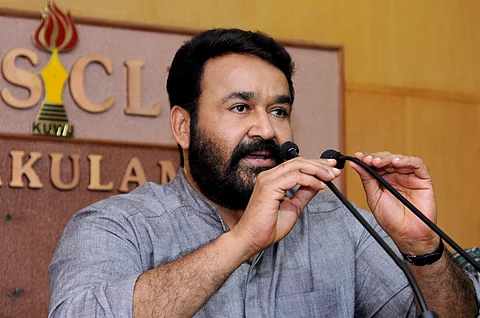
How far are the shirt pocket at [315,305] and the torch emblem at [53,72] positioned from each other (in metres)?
0.97

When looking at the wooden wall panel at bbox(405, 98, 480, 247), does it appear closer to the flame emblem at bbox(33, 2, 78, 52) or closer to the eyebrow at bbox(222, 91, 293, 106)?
the eyebrow at bbox(222, 91, 293, 106)

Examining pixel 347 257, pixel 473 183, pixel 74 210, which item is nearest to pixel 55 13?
pixel 74 210

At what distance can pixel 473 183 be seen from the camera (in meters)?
3.50

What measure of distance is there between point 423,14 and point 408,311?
151cm

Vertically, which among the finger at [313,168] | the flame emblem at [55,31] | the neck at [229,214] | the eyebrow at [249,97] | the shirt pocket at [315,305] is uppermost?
the flame emblem at [55,31]

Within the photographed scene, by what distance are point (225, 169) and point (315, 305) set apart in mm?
413

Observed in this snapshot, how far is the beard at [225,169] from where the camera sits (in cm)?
237

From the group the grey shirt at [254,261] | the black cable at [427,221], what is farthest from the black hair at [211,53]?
the black cable at [427,221]

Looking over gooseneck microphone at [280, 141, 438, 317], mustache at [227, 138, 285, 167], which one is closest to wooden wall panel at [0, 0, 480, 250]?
mustache at [227, 138, 285, 167]

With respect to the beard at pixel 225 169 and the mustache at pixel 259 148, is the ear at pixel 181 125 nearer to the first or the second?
the beard at pixel 225 169

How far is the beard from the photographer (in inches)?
93.3

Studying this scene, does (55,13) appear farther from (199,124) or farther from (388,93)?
(388,93)

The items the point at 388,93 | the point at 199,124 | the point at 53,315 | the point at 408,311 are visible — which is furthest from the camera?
the point at 388,93

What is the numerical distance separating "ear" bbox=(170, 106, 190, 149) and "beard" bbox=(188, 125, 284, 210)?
2.8 inches
